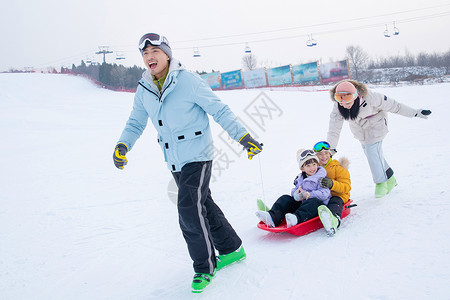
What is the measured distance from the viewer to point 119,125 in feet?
43.0

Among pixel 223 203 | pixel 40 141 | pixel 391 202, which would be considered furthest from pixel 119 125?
pixel 391 202

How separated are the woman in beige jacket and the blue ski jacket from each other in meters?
1.68

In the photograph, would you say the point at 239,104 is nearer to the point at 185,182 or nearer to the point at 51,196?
the point at 51,196

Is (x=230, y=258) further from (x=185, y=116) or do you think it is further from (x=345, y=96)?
(x=345, y=96)

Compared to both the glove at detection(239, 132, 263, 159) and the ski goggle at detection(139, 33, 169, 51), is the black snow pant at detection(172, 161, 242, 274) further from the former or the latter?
the ski goggle at detection(139, 33, 169, 51)

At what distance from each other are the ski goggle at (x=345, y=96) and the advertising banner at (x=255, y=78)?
29164 mm

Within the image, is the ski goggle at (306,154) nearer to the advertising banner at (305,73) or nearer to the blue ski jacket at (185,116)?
the blue ski jacket at (185,116)

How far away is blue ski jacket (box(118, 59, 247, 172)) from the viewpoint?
7.60 feet

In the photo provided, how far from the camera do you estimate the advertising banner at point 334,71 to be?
2936 centimetres

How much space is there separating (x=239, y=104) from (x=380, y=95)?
1429 cm

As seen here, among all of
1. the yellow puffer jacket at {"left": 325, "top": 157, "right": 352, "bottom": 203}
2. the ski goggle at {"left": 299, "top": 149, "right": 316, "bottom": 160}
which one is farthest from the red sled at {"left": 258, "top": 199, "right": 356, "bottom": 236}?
the ski goggle at {"left": 299, "top": 149, "right": 316, "bottom": 160}

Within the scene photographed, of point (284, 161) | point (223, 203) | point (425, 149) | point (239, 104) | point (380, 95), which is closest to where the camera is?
point (380, 95)

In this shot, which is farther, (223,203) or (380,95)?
(223,203)

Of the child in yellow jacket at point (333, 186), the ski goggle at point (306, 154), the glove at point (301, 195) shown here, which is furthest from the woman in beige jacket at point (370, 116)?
the glove at point (301, 195)
